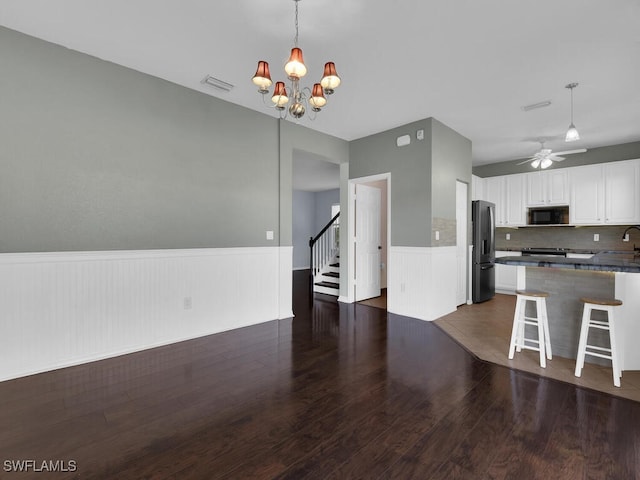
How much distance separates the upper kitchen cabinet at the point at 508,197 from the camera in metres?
6.43

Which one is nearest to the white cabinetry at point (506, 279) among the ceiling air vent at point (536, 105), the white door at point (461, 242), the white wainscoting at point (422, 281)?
the white door at point (461, 242)

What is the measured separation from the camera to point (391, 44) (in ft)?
8.99

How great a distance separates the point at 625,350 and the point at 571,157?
4.58 m

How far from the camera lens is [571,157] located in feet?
19.4

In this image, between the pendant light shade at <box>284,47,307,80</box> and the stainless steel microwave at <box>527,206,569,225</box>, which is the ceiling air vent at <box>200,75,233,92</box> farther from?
the stainless steel microwave at <box>527,206,569,225</box>

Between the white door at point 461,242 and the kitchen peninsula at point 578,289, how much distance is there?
6.81 feet

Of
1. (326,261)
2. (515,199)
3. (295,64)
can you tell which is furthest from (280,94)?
(515,199)

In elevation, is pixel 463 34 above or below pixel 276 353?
Answer: above

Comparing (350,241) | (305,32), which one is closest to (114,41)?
(305,32)

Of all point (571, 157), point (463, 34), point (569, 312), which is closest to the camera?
point (463, 34)

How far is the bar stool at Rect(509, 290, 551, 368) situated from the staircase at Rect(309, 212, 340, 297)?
3.44 m

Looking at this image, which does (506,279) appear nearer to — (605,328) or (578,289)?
(578,289)

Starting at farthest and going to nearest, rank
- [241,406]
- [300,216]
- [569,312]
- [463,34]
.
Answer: [300,216]
[569,312]
[463,34]
[241,406]

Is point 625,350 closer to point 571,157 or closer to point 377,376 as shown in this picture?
point 377,376
